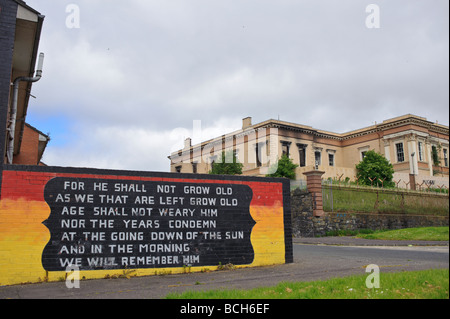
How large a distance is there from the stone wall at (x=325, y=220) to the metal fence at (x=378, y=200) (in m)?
0.43

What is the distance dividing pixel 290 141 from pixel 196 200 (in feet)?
117

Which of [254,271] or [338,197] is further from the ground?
[338,197]

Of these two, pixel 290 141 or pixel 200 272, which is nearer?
pixel 200 272

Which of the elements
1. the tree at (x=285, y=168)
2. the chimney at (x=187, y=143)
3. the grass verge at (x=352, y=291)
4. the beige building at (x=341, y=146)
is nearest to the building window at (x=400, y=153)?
the beige building at (x=341, y=146)

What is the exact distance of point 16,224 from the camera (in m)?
9.09

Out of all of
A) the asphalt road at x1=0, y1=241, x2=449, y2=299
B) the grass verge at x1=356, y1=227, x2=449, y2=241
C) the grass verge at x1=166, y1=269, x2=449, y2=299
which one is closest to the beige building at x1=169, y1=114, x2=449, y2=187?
the grass verge at x1=356, y1=227, x2=449, y2=241

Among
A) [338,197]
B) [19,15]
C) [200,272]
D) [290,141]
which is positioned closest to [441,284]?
[200,272]

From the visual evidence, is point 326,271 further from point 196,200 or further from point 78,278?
point 78,278

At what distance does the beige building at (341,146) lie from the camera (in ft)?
143

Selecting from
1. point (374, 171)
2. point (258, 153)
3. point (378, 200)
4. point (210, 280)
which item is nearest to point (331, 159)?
point (258, 153)

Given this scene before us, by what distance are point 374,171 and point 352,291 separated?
35.5 meters

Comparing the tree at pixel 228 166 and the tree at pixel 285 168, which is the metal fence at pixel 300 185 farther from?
the tree at pixel 228 166

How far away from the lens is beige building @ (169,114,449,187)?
143 ft
